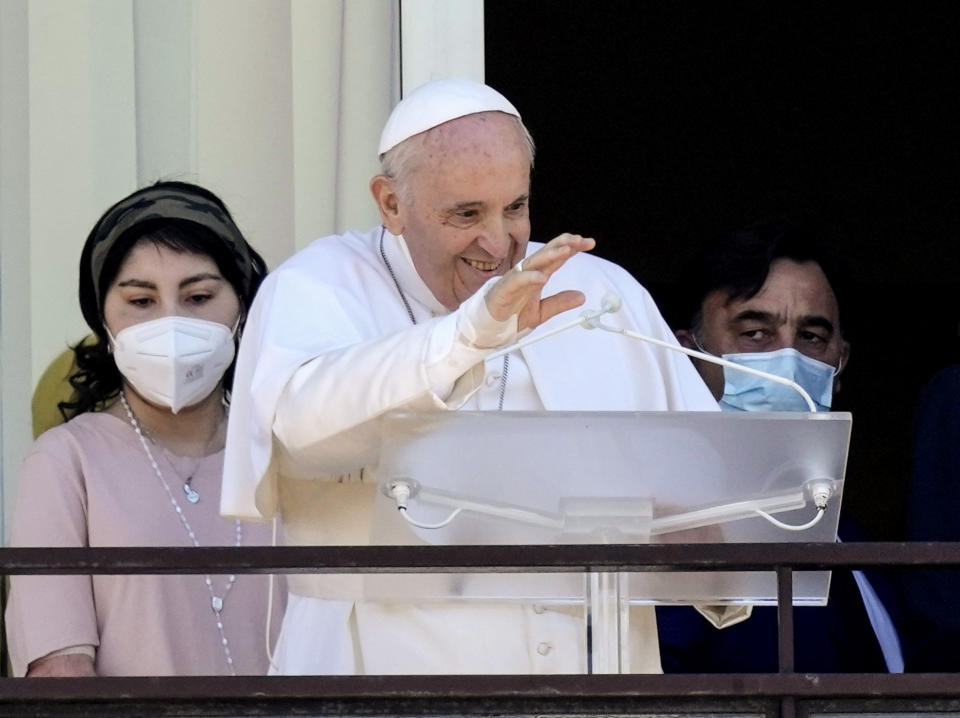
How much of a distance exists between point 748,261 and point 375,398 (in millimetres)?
1506

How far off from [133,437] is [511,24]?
348 centimetres

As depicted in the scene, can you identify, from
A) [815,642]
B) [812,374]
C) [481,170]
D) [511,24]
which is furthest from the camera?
[511,24]

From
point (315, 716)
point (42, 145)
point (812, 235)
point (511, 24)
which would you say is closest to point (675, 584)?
point (315, 716)

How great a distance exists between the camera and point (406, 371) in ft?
9.34

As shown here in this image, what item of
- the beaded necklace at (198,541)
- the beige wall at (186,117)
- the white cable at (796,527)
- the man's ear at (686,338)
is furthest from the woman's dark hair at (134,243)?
the white cable at (796,527)

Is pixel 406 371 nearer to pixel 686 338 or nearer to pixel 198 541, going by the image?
pixel 198 541

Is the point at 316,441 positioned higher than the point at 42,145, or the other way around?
the point at 42,145

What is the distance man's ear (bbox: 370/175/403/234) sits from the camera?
11.1 ft

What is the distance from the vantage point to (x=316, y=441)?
296cm

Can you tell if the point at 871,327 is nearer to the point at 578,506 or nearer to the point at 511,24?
the point at 511,24

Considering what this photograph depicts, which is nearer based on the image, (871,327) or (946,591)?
(946,591)

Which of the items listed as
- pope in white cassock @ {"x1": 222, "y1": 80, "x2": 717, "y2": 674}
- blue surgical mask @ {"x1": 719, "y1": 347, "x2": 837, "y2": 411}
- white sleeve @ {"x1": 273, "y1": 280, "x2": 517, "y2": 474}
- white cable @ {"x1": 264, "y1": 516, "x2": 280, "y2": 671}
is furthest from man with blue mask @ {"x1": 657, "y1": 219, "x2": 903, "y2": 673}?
white sleeve @ {"x1": 273, "y1": 280, "x2": 517, "y2": 474}

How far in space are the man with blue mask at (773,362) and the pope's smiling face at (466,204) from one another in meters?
0.75

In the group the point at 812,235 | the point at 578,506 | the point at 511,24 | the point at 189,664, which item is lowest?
the point at 189,664
